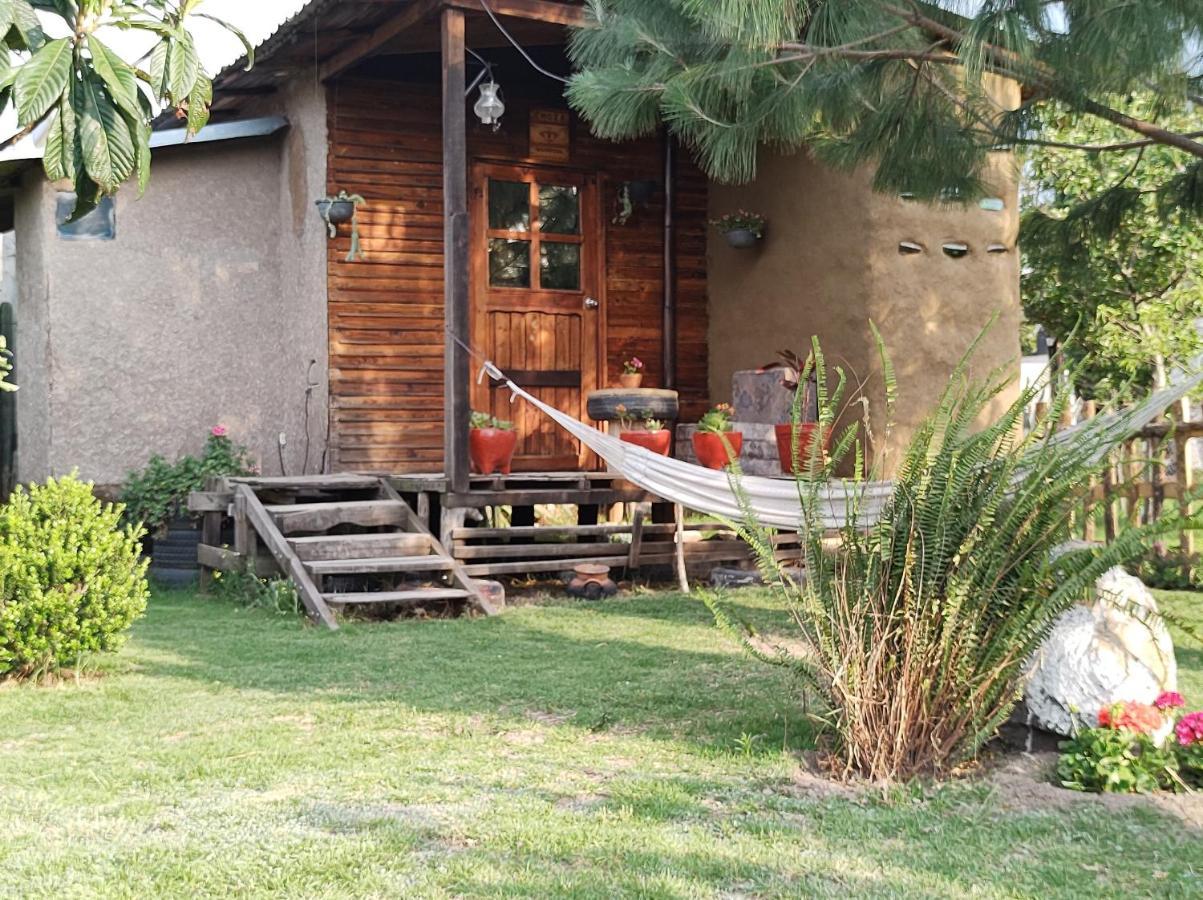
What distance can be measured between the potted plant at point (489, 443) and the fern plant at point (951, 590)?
3763 millimetres

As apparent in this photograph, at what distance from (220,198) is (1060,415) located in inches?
264

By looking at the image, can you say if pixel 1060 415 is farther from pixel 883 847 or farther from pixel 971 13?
pixel 971 13

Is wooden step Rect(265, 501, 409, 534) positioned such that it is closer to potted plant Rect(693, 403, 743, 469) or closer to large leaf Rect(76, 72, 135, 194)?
potted plant Rect(693, 403, 743, 469)

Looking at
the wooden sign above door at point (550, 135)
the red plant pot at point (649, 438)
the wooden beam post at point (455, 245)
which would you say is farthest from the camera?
the wooden sign above door at point (550, 135)

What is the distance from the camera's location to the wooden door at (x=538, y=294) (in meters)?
8.78

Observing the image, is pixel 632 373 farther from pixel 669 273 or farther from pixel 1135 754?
pixel 1135 754

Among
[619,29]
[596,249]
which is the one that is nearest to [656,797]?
[619,29]

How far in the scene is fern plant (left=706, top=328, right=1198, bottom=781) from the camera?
3.55 meters

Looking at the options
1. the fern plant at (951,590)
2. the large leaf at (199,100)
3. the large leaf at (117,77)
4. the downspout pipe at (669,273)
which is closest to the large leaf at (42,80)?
the large leaf at (117,77)

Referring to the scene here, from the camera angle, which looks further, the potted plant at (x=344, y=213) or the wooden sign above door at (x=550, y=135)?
the wooden sign above door at (x=550, y=135)

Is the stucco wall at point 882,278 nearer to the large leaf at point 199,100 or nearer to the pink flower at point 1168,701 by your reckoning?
the pink flower at point 1168,701

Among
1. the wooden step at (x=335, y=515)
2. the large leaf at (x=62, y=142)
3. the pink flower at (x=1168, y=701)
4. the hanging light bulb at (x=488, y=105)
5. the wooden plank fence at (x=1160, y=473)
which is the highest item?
the hanging light bulb at (x=488, y=105)

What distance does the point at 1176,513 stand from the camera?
3.39 meters

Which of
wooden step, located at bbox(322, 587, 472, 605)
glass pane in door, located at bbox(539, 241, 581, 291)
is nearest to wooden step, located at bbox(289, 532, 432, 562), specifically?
wooden step, located at bbox(322, 587, 472, 605)
